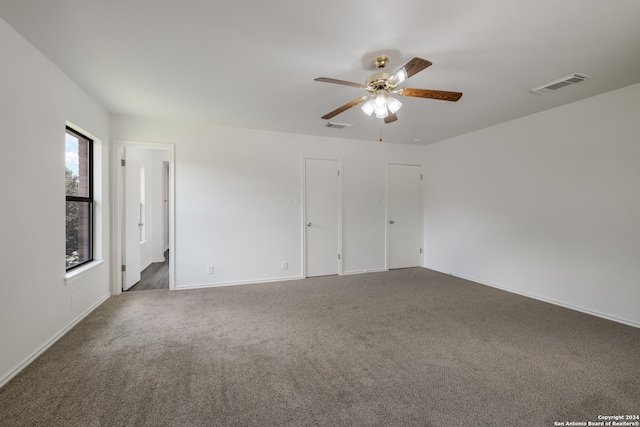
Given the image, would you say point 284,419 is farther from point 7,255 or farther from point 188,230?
point 188,230

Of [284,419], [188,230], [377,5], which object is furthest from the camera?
[188,230]

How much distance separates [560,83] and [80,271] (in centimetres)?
532

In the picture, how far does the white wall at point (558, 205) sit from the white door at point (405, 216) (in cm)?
75

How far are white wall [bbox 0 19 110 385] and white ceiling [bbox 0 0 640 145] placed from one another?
25 centimetres

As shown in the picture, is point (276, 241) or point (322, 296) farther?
point (276, 241)

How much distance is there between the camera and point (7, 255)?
1.96 m

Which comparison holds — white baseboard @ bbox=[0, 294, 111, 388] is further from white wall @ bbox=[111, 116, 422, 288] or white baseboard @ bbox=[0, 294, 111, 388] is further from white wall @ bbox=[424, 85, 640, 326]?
white wall @ bbox=[424, 85, 640, 326]

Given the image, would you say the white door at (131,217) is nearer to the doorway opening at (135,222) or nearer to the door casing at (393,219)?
the doorway opening at (135,222)

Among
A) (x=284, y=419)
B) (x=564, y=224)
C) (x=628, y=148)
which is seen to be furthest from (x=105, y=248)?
(x=628, y=148)

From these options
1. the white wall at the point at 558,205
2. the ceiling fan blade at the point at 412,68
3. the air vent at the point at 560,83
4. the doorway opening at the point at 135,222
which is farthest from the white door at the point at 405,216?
the doorway opening at the point at 135,222

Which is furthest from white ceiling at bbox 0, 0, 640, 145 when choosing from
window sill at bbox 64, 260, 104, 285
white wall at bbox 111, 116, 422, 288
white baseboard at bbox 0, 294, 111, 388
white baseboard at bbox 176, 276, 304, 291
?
white baseboard at bbox 176, 276, 304, 291

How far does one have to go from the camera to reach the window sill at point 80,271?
2.75m

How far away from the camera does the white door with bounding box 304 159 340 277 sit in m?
4.84

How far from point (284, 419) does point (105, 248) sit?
3.37 meters
